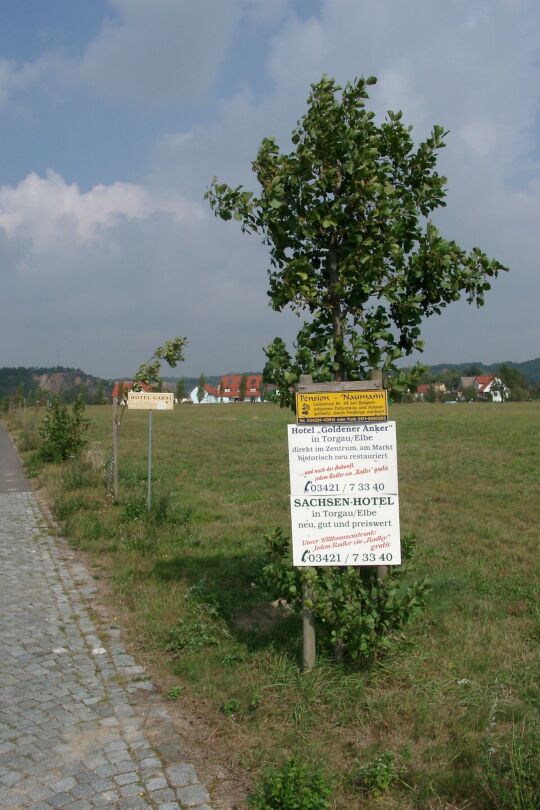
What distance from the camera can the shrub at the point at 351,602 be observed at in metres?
4.68

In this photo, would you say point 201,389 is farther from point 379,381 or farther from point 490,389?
point 379,381

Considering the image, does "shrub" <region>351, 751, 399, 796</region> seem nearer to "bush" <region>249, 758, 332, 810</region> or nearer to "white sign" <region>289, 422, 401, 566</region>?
"bush" <region>249, 758, 332, 810</region>

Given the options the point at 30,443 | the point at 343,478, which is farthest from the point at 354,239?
the point at 30,443

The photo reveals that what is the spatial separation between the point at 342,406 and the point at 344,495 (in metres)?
0.60

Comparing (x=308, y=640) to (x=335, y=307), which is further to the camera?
(x=335, y=307)

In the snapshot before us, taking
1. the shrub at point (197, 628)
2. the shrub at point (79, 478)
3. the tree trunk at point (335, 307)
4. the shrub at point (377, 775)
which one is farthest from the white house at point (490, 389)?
the shrub at point (377, 775)

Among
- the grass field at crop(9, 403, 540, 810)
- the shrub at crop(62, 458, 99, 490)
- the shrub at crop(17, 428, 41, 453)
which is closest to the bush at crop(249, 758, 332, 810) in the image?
the grass field at crop(9, 403, 540, 810)

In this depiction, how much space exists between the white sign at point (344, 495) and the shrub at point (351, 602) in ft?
0.52

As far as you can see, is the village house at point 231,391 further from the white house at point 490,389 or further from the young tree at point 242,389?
the white house at point 490,389

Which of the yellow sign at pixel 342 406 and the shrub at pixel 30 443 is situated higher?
the yellow sign at pixel 342 406

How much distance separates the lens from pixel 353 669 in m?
4.93

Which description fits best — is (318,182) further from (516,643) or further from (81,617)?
(81,617)

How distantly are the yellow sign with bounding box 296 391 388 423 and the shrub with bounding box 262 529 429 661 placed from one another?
3.35ft

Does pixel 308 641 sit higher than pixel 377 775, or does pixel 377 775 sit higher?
pixel 308 641
